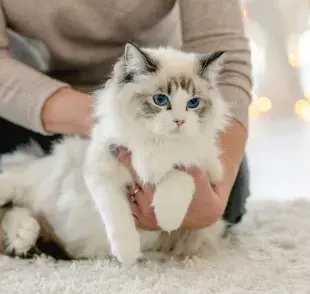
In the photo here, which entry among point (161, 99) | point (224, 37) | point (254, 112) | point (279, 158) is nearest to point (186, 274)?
point (161, 99)

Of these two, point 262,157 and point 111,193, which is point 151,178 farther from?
point 262,157

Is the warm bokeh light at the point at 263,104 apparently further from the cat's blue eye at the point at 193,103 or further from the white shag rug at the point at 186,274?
the cat's blue eye at the point at 193,103

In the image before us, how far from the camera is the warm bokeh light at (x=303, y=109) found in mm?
2759

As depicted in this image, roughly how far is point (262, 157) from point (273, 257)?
1.23m

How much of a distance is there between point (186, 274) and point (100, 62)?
633 mm

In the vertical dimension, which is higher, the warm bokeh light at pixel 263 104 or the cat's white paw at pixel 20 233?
the warm bokeh light at pixel 263 104

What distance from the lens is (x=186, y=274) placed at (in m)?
1.08

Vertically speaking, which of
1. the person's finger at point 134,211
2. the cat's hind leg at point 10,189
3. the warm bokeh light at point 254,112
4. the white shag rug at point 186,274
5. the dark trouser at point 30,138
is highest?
the warm bokeh light at point 254,112

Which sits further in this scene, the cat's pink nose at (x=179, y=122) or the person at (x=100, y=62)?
the person at (x=100, y=62)

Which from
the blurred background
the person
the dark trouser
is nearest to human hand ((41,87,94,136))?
the person

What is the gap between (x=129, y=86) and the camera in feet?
3.31

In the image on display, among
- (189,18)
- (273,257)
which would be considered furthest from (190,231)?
(189,18)

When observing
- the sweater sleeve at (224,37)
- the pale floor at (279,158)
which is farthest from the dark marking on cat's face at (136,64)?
the pale floor at (279,158)

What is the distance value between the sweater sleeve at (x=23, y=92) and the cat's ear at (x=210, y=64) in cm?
39
